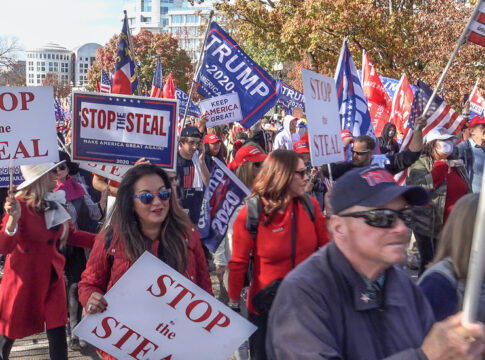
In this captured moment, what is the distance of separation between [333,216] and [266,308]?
194 cm

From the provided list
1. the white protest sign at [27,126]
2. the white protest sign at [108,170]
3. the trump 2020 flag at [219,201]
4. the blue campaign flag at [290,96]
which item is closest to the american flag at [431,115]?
the trump 2020 flag at [219,201]

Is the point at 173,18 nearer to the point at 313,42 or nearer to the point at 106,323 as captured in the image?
the point at 313,42

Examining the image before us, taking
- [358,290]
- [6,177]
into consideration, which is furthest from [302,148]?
[358,290]

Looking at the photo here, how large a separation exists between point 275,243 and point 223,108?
3933 mm

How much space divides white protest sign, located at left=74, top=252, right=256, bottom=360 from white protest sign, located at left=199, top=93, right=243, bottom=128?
4.62 meters

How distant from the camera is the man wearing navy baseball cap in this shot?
1.91m

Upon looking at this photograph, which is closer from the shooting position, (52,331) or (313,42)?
(52,331)

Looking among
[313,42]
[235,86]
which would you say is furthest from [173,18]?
[235,86]

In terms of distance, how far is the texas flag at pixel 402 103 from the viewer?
410 inches

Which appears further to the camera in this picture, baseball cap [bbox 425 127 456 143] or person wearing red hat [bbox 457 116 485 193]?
person wearing red hat [bbox 457 116 485 193]

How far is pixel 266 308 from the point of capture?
3.97m

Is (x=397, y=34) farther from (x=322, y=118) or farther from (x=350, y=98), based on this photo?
(x=322, y=118)

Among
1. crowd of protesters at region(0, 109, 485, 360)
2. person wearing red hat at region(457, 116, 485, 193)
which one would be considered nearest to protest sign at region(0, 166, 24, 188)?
crowd of protesters at region(0, 109, 485, 360)

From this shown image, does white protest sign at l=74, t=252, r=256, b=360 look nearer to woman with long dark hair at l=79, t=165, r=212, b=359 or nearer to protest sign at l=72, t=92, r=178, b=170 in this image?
woman with long dark hair at l=79, t=165, r=212, b=359
